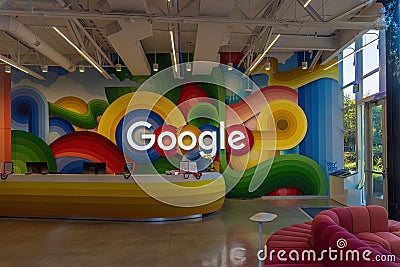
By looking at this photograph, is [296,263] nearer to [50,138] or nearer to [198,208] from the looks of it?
[198,208]

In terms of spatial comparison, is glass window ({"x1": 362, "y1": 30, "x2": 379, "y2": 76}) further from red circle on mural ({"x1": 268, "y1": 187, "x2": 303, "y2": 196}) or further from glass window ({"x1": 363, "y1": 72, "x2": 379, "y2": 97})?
red circle on mural ({"x1": 268, "y1": 187, "x2": 303, "y2": 196})

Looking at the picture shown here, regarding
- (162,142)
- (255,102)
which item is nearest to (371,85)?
(255,102)

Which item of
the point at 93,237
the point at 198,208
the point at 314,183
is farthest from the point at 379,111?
the point at 93,237

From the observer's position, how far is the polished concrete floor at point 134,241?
515 cm

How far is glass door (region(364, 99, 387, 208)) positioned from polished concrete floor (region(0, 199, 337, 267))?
7.23 feet

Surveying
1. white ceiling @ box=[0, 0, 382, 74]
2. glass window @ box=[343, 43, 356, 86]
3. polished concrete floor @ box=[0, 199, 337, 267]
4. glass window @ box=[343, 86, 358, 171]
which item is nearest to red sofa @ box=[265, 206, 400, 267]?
polished concrete floor @ box=[0, 199, 337, 267]

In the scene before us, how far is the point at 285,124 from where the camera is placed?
11.0m

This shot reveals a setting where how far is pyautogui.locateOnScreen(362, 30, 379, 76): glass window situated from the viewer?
8.73 m

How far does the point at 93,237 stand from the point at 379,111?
740 cm

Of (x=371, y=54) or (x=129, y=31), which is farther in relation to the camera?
(x=371, y=54)

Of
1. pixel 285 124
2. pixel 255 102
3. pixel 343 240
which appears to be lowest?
pixel 343 240

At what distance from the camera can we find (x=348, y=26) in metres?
6.58

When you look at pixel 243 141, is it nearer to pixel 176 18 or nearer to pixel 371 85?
pixel 371 85

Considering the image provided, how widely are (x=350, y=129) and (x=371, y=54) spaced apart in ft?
7.85
